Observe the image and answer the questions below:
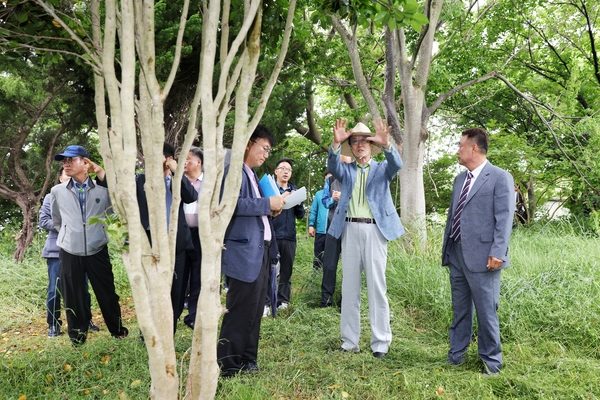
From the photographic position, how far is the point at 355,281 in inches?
191

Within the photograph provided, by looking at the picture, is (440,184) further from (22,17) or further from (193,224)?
(22,17)

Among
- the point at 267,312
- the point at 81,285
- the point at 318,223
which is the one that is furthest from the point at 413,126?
the point at 81,285

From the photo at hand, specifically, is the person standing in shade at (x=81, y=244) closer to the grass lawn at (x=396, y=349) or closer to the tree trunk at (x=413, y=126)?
the grass lawn at (x=396, y=349)

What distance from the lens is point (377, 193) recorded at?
15.9ft

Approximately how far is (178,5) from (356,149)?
5.42m

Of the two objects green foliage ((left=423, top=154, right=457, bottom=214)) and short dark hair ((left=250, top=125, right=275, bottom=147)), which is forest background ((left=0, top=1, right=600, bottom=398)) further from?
short dark hair ((left=250, top=125, right=275, bottom=147))

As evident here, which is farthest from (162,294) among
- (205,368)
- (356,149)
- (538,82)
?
(538,82)

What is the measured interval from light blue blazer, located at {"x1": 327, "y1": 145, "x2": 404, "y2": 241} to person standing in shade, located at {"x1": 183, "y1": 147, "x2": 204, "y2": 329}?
4.74 ft

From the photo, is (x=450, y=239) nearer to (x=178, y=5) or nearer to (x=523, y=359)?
(x=523, y=359)

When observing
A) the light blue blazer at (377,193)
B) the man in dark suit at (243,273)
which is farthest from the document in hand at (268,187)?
the light blue blazer at (377,193)

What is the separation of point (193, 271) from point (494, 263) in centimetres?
333

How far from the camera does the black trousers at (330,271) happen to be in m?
6.57

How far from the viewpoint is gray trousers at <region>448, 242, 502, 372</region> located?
13.6 feet

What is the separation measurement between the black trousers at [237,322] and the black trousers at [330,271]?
258cm
